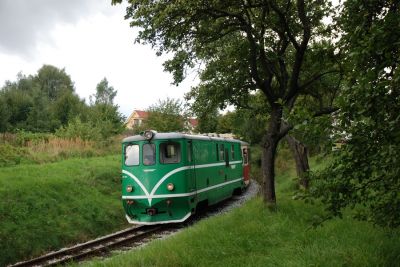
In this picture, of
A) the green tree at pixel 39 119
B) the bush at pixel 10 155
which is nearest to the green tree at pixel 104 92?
the green tree at pixel 39 119

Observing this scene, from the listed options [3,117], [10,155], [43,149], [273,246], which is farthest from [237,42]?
[3,117]

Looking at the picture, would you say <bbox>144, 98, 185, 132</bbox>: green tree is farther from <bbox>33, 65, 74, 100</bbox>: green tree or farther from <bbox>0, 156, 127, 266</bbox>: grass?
<bbox>33, 65, 74, 100</bbox>: green tree

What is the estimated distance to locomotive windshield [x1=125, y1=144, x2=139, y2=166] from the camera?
47.2 ft

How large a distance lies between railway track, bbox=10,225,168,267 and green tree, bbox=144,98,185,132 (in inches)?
756

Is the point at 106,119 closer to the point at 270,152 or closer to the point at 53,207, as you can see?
the point at 53,207

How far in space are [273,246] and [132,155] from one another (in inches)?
277

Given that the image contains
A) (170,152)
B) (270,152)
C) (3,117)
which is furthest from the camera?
(3,117)

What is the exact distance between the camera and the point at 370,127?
15.6 ft

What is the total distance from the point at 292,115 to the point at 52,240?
8.91 metres

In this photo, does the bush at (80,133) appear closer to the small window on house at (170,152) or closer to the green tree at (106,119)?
the green tree at (106,119)

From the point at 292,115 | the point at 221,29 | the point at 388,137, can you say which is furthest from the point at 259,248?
the point at 221,29

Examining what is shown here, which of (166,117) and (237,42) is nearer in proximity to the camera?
(237,42)

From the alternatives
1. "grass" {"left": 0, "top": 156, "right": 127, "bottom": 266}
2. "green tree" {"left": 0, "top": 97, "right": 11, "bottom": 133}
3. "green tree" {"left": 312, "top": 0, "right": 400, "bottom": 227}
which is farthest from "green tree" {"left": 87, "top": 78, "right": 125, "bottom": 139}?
"green tree" {"left": 312, "top": 0, "right": 400, "bottom": 227}

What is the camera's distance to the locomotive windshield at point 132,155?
566 inches
